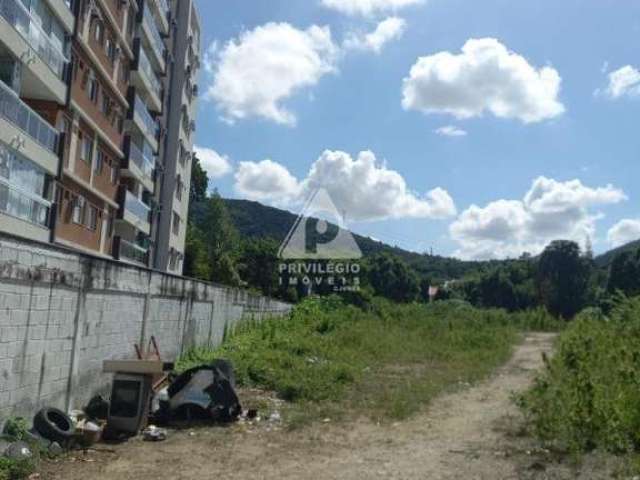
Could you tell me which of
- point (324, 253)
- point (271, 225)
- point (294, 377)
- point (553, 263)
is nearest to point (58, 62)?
point (294, 377)

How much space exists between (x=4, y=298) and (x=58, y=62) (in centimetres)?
1386

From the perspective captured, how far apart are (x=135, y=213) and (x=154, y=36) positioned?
8413mm

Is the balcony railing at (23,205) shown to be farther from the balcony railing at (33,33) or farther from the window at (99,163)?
the window at (99,163)

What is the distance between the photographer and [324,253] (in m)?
31.0

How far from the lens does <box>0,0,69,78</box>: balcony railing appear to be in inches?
548

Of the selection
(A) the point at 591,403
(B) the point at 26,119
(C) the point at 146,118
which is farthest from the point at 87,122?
(A) the point at 591,403

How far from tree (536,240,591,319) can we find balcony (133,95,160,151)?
38.7 metres

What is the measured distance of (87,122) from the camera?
20078mm

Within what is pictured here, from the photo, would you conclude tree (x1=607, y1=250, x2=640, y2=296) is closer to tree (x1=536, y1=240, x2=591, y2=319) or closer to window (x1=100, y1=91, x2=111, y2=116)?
tree (x1=536, y1=240, x2=591, y2=319)

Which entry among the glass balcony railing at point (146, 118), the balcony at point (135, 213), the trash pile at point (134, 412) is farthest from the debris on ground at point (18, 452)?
the glass balcony railing at point (146, 118)

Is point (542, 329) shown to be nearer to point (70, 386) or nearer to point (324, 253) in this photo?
point (324, 253)

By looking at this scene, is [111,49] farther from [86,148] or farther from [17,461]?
[17,461]

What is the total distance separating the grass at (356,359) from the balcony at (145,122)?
10599mm

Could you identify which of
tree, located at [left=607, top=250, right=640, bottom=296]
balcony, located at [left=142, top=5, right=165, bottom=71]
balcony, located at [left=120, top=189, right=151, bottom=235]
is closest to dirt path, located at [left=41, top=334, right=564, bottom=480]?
balcony, located at [left=120, top=189, right=151, bottom=235]
